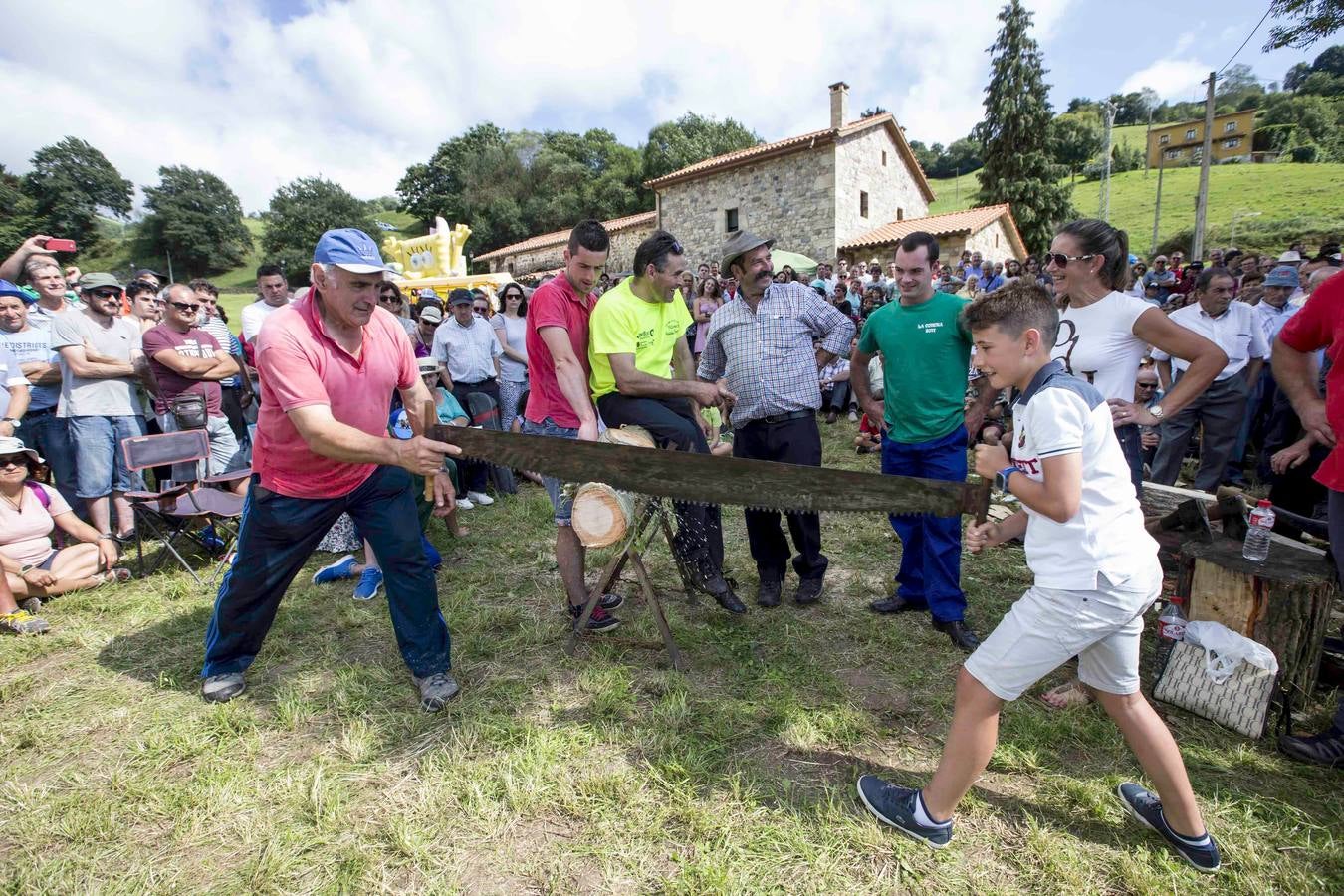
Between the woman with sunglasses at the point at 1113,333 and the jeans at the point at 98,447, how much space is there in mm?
6630

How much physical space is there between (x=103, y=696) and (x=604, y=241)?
3658mm

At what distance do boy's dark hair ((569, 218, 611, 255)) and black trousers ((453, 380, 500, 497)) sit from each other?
13.0ft

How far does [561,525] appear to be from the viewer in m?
3.75

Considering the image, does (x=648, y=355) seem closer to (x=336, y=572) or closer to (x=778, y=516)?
(x=778, y=516)

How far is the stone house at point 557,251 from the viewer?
106 feet

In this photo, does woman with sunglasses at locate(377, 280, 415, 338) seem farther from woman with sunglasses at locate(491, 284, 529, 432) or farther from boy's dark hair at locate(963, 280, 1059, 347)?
boy's dark hair at locate(963, 280, 1059, 347)

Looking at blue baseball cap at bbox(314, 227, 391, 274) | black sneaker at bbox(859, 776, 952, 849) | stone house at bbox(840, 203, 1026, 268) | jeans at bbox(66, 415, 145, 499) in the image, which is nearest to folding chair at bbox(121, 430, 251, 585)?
jeans at bbox(66, 415, 145, 499)

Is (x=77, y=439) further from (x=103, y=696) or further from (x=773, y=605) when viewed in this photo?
(x=773, y=605)

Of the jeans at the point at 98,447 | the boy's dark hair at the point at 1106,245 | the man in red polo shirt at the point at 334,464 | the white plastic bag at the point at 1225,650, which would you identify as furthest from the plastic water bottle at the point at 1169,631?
the jeans at the point at 98,447

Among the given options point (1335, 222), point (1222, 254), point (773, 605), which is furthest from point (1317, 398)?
point (1335, 222)

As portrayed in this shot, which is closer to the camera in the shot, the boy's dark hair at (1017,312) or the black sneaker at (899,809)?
the boy's dark hair at (1017,312)

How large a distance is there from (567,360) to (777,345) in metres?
1.24

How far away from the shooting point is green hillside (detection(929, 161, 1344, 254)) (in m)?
26.8

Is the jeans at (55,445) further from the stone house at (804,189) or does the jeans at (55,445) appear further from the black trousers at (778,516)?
the stone house at (804,189)
